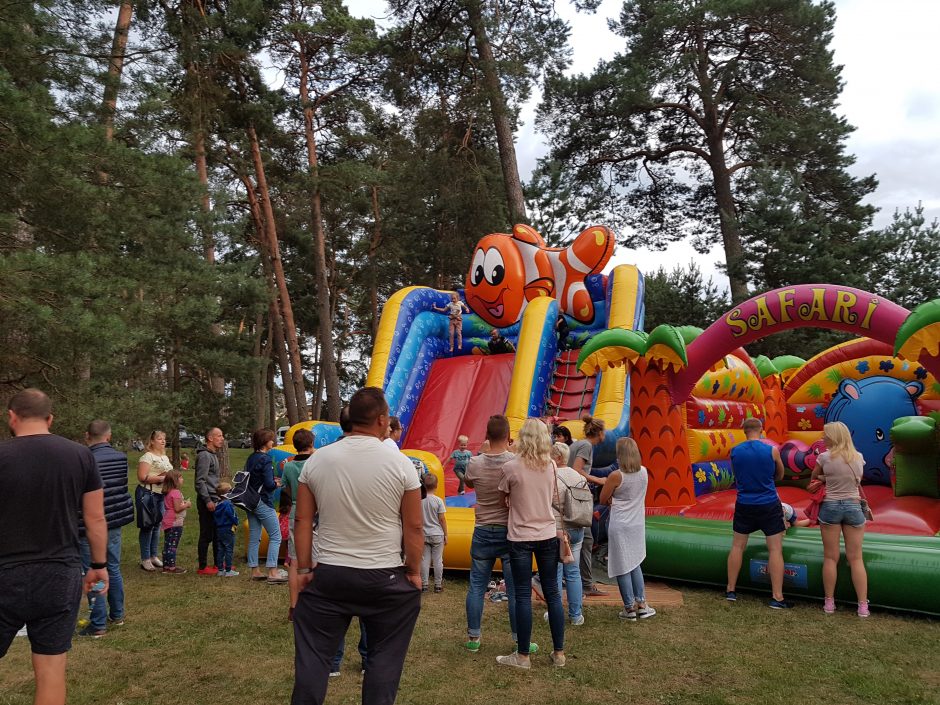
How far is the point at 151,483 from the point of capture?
6.06 metres

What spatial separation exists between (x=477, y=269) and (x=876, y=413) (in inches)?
214

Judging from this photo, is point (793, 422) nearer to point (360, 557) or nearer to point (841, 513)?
point (841, 513)

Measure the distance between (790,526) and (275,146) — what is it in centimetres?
1578

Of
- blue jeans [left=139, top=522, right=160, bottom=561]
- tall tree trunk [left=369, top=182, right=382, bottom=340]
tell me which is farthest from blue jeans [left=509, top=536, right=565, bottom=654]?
tall tree trunk [left=369, top=182, right=382, bottom=340]

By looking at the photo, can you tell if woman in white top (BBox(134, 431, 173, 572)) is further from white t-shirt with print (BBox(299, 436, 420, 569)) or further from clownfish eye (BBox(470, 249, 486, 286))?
clownfish eye (BBox(470, 249, 486, 286))

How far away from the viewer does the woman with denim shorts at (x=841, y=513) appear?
15.5ft

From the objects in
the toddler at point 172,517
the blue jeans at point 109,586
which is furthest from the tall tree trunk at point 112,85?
the blue jeans at point 109,586

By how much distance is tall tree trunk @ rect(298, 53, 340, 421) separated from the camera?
15547 mm

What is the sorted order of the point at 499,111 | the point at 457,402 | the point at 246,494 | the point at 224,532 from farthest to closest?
the point at 499,111
the point at 457,402
the point at 224,532
the point at 246,494

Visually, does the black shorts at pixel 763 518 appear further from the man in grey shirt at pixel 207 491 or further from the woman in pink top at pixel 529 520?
the man in grey shirt at pixel 207 491

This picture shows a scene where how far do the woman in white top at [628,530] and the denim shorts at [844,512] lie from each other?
1.25m

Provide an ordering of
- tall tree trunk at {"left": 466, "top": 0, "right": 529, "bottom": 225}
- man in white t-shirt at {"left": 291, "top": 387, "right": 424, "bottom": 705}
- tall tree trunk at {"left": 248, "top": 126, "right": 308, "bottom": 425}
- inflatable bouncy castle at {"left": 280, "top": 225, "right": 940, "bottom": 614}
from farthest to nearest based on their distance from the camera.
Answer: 1. tall tree trunk at {"left": 248, "top": 126, "right": 308, "bottom": 425}
2. tall tree trunk at {"left": 466, "top": 0, "right": 529, "bottom": 225}
3. inflatable bouncy castle at {"left": 280, "top": 225, "right": 940, "bottom": 614}
4. man in white t-shirt at {"left": 291, "top": 387, "right": 424, "bottom": 705}

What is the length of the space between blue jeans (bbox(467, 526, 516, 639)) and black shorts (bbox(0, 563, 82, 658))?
1.95 meters

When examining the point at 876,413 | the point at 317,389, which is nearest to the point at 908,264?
the point at 876,413
